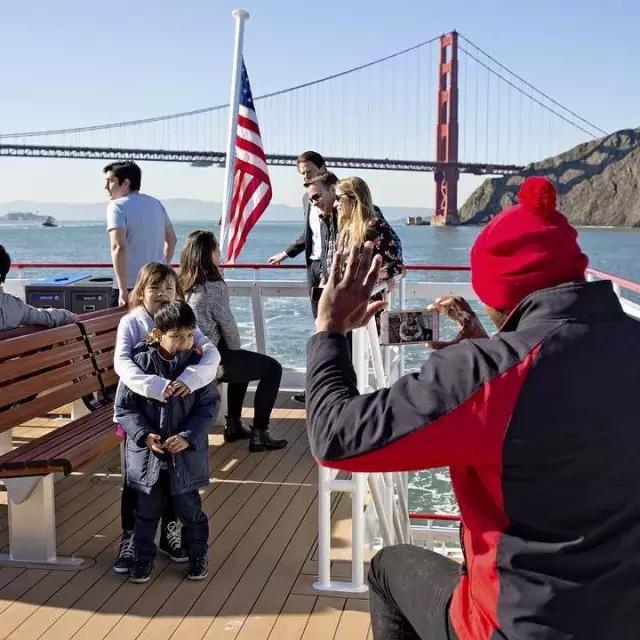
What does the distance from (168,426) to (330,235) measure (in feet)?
5.45

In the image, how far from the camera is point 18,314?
3676mm

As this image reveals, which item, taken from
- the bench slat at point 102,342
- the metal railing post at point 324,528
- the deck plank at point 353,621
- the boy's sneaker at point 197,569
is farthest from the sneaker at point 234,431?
the deck plank at point 353,621

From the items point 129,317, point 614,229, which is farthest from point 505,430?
point 614,229

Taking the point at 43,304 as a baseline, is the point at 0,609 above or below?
below

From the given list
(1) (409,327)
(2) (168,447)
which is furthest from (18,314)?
(1) (409,327)

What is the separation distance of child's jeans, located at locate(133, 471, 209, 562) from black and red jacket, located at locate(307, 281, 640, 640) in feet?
5.50

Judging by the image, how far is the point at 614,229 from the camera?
66.1 meters

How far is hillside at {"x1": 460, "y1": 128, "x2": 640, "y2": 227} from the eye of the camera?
66000 mm

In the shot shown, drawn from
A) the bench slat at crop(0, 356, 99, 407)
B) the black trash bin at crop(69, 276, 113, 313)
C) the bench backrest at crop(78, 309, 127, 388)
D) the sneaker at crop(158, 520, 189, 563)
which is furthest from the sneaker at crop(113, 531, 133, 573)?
the black trash bin at crop(69, 276, 113, 313)

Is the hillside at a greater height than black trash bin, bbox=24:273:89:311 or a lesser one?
greater

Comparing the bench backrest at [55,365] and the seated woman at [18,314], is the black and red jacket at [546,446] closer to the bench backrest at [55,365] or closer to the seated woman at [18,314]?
the bench backrest at [55,365]

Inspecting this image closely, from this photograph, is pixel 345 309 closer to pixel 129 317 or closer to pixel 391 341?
pixel 391 341

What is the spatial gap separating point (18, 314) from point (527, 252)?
9.57 ft

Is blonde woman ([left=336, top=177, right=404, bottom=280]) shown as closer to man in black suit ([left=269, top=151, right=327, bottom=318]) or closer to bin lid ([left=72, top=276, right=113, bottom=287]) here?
man in black suit ([left=269, top=151, right=327, bottom=318])
